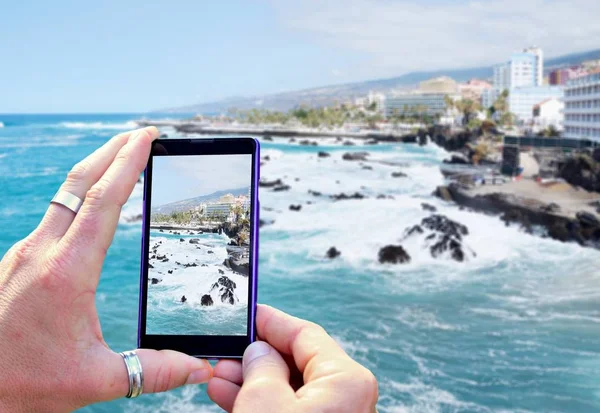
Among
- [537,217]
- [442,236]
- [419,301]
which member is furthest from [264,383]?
[537,217]

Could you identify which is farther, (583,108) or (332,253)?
(583,108)

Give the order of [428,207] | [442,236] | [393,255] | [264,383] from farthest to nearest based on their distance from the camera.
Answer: [428,207] → [442,236] → [393,255] → [264,383]

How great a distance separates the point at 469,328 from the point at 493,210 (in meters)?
5.69

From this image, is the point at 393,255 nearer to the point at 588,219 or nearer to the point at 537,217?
the point at 537,217

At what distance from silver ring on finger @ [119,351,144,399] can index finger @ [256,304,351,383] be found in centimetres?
13

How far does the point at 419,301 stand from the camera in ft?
23.7

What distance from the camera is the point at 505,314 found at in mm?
6910

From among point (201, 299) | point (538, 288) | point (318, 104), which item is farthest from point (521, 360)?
point (318, 104)

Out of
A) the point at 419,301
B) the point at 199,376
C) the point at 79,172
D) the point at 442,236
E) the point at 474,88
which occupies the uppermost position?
the point at 474,88

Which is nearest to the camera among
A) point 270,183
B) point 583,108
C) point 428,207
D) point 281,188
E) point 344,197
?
point 428,207

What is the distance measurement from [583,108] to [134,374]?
18098mm

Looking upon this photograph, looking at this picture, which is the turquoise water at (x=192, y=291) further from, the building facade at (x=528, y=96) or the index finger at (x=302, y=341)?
the building facade at (x=528, y=96)

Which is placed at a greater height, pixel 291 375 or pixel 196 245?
pixel 196 245

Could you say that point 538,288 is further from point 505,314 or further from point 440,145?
point 440,145
